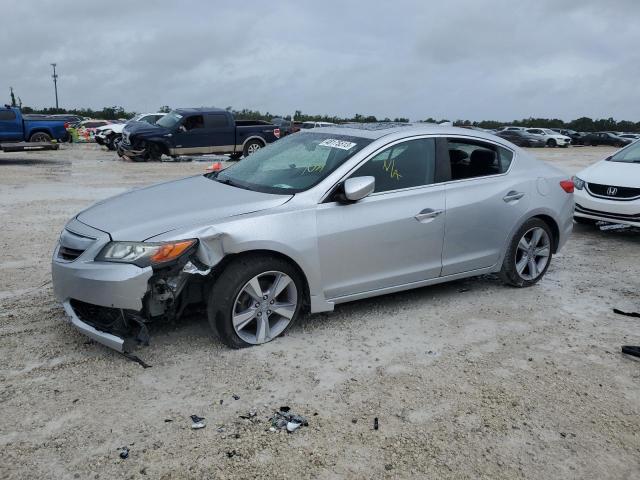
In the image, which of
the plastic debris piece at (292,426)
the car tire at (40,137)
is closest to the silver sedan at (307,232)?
the plastic debris piece at (292,426)

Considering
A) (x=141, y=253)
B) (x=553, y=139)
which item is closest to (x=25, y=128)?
(x=141, y=253)

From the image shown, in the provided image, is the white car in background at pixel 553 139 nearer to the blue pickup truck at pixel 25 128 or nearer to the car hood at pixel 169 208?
the blue pickup truck at pixel 25 128

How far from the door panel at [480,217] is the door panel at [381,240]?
14 cm

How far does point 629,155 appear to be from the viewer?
9.07 m

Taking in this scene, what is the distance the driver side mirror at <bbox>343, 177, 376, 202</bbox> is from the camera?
4430 mm

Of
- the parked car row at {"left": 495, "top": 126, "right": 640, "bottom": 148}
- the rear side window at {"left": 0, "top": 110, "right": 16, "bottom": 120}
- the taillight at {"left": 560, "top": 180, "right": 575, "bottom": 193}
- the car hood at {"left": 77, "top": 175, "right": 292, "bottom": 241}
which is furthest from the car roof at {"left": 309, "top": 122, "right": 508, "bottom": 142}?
the parked car row at {"left": 495, "top": 126, "right": 640, "bottom": 148}

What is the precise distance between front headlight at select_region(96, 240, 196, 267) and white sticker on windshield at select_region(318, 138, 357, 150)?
1.67 m

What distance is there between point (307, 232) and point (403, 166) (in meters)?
1.17

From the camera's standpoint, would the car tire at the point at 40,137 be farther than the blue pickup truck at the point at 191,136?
Yes

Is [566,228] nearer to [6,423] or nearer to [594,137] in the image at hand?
[6,423]

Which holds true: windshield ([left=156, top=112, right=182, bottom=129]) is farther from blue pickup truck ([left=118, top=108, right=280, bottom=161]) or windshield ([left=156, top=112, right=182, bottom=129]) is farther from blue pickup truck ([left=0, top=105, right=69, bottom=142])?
blue pickup truck ([left=0, top=105, right=69, bottom=142])

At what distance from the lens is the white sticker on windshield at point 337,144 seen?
→ 16.1 ft

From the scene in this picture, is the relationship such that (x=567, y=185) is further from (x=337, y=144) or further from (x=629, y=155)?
(x=629, y=155)

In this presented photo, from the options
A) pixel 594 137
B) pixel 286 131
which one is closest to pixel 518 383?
pixel 286 131
